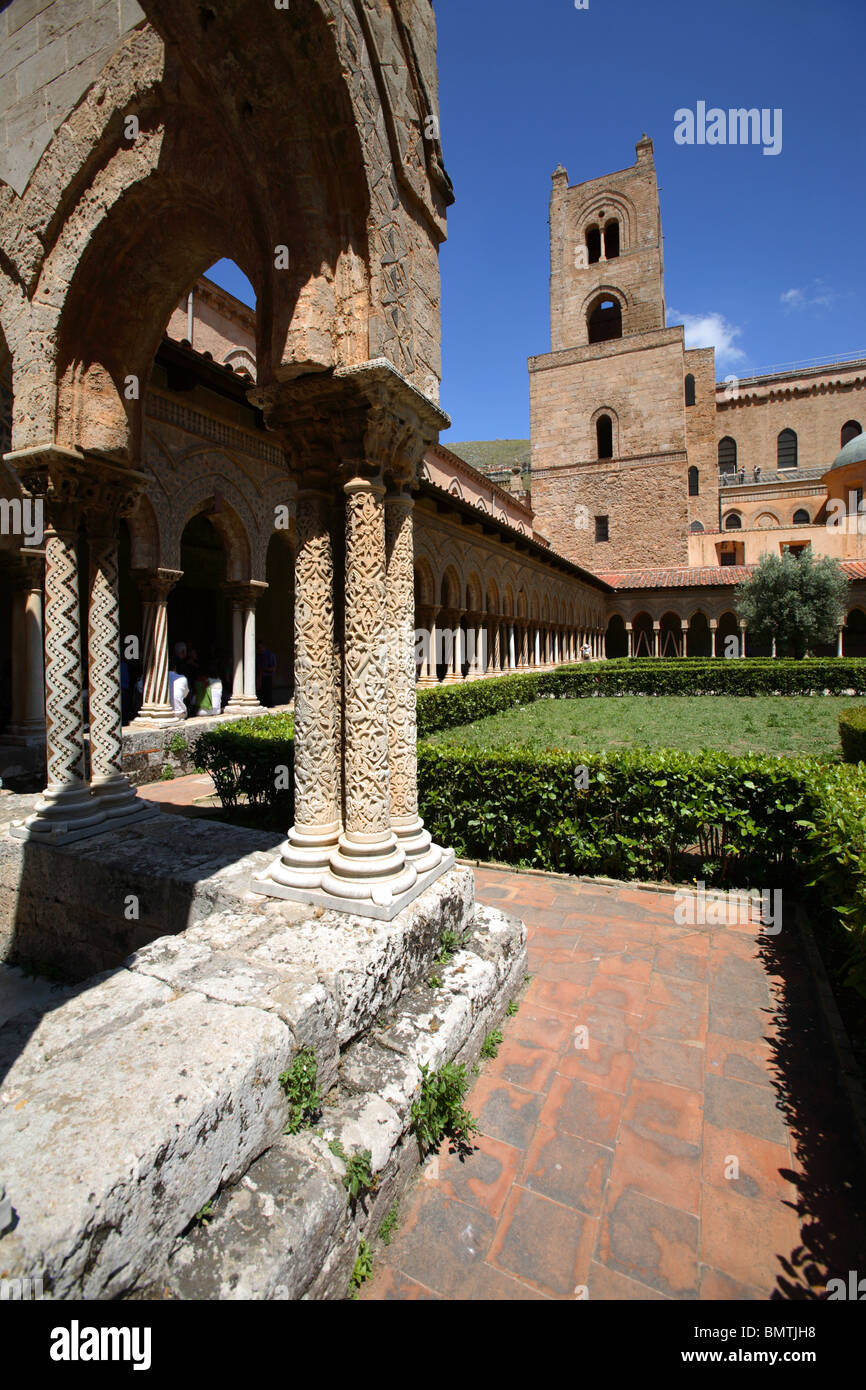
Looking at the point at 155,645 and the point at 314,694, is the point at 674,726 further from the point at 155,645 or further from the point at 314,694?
the point at 314,694

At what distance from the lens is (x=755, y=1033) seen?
295 centimetres

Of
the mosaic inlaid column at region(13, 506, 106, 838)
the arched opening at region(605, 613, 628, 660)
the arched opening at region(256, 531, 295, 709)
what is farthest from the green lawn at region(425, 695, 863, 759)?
the arched opening at region(605, 613, 628, 660)

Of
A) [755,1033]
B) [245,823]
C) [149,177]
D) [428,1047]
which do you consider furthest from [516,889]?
[149,177]

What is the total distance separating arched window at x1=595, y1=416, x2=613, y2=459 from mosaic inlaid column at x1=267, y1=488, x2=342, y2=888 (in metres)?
35.8

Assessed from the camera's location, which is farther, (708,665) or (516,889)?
(708,665)

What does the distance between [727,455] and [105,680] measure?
4906 cm

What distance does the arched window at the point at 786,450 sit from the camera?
42812mm

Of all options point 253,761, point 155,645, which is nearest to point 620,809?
point 253,761

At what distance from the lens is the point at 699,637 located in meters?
31.5

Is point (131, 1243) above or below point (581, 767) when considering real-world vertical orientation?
below

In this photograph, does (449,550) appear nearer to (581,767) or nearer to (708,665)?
(708,665)

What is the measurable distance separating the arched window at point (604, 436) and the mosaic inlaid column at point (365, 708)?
35.8 metres

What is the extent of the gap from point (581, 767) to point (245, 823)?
11.0ft

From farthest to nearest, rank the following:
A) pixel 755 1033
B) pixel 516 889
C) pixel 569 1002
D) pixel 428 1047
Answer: pixel 516 889 < pixel 569 1002 < pixel 755 1033 < pixel 428 1047
